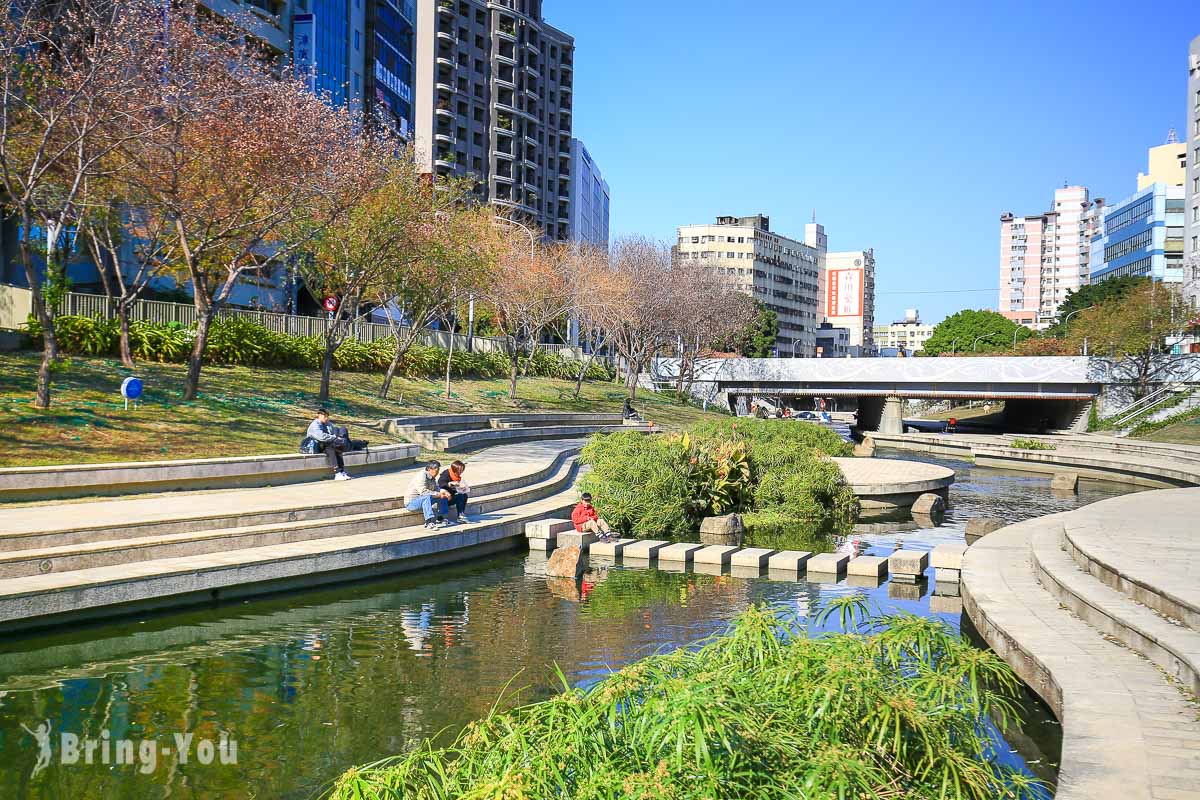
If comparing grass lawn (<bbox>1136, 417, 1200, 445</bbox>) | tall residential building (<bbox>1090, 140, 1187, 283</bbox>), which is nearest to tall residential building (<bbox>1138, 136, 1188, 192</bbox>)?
tall residential building (<bbox>1090, 140, 1187, 283</bbox>)

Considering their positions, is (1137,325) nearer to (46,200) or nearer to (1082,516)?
(1082,516)

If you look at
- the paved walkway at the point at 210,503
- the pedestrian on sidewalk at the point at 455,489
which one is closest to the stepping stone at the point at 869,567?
the pedestrian on sidewalk at the point at 455,489

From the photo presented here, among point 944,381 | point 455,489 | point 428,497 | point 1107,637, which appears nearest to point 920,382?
point 944,381

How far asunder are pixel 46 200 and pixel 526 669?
81.7 feet

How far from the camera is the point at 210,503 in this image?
17031 millimetres

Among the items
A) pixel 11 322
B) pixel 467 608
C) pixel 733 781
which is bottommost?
pixel 467 608

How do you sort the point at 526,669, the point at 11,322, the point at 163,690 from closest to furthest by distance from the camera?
the point at 163,690 → the point at 526,669 → the point at 11,322

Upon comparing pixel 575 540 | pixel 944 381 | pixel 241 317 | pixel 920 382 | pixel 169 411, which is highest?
pixel 241 317

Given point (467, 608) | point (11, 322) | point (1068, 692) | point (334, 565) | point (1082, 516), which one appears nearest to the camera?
point (1068, 692)

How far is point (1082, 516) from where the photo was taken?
1953cm

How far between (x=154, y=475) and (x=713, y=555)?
33.6ft

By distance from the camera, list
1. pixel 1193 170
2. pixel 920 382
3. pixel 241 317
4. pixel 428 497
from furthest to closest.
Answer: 1. pixel 1193 170
2. pixel 920 382
3. pixel 241 317
4. pixel 428 497

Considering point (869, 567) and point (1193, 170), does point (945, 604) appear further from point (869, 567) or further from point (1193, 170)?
point (1193, 170)

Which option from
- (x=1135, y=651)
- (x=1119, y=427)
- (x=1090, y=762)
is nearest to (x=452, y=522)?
(x=1135, y=651)
